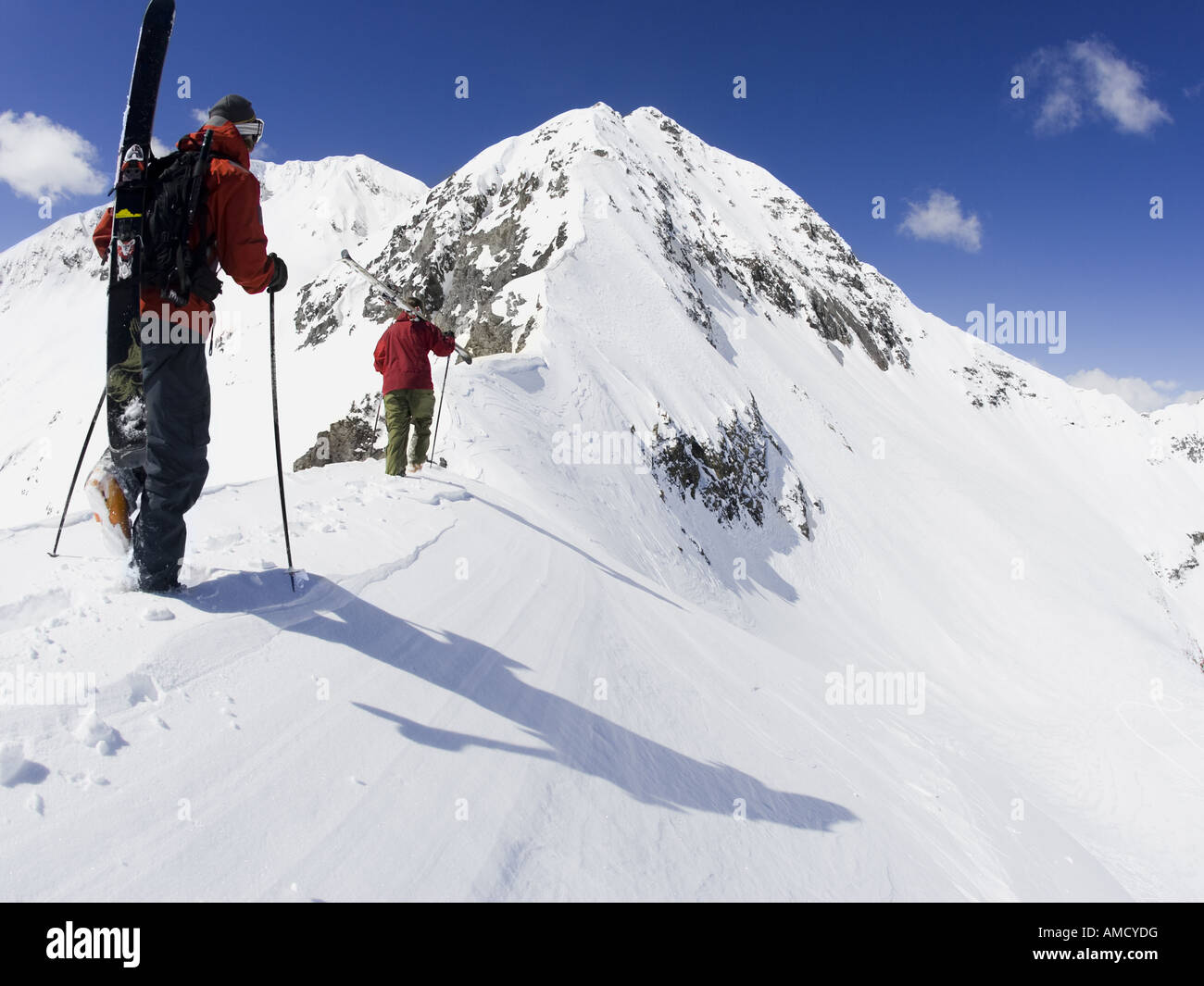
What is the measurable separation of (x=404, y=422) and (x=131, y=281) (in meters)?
5.00

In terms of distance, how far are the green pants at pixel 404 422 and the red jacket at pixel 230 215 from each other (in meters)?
4.75

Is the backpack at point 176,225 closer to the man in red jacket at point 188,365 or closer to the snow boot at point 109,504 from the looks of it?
the man in red jacket at point 188,365

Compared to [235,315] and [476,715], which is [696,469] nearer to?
[476,715]

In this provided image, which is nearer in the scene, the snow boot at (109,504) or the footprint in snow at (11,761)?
the footprint in snow at (11,761)

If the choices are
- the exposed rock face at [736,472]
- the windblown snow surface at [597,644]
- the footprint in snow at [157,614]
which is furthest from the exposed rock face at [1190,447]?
the footprint in snow at [157,614]

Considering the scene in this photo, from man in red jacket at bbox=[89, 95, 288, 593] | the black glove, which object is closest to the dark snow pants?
man in red jacket at bbox=[89, 95, 288, 593]

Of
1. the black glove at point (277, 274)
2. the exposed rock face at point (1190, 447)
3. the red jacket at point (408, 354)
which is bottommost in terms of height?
the black glove at point (277, 274)

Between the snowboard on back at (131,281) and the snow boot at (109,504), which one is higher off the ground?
the snowboard on back at (131,281)

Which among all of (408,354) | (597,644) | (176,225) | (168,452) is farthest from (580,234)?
(168,452)

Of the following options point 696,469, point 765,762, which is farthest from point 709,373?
point 765,762

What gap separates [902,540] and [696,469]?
13566 mm

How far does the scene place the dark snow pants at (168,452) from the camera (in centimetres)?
353

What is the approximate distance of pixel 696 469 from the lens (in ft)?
67.3

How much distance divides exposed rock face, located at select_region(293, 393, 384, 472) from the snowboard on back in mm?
10076
